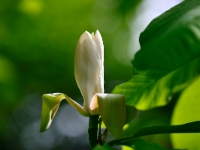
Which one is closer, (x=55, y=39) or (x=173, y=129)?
(x=173, y=129)

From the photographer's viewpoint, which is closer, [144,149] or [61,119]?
[144,149]

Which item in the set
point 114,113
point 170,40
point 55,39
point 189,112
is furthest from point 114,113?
point 55,39

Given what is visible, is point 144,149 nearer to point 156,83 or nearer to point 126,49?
point 156,83

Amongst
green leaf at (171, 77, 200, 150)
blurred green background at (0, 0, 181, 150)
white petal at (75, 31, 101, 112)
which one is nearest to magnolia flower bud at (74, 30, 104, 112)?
white petal at (75, 31, 101, 112)

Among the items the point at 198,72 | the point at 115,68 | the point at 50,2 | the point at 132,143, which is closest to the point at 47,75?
the point at 115,68

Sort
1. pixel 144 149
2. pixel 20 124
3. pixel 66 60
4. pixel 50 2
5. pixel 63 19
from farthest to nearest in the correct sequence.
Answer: pixel 20 124, pixel 66 60, pixel 63 19, pixel 50 2, pixel 144 149

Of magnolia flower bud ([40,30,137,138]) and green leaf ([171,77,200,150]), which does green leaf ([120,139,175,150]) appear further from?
green leaf ([171,77,200,150])

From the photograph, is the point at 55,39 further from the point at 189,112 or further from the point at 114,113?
the point at 114,113
